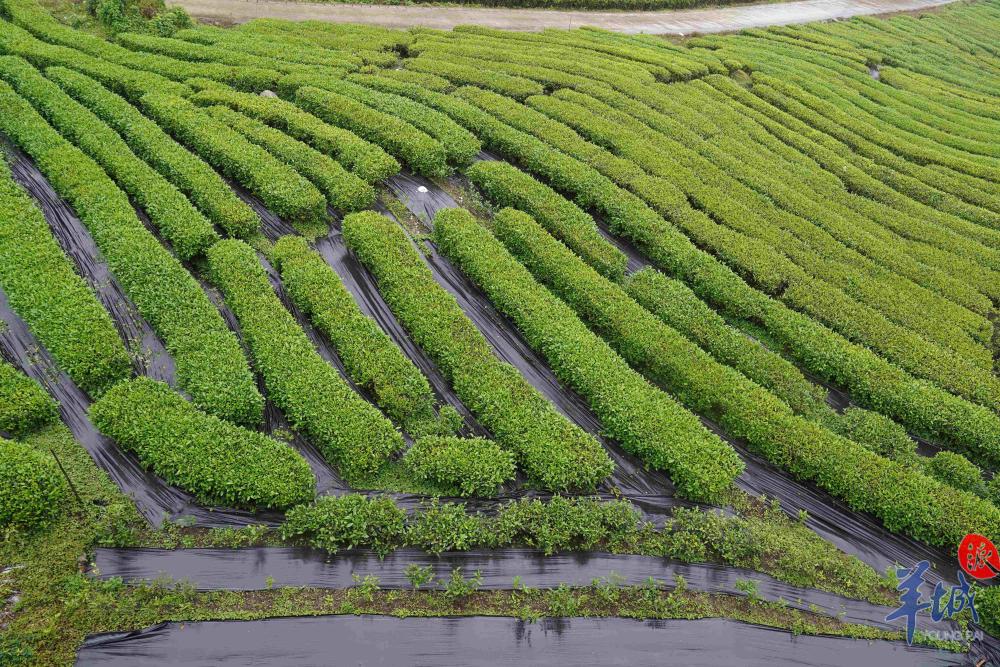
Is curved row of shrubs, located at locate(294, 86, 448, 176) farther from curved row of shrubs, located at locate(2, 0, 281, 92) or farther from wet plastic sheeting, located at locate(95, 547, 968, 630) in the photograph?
wet plastic sheeting, located at locate(95, 547, 968, 630)

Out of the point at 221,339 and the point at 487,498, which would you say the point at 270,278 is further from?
the point at 487,498

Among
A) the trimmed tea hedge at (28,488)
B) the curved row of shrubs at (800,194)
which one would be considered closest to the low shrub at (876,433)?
the curved row of shrubs at (800,194)

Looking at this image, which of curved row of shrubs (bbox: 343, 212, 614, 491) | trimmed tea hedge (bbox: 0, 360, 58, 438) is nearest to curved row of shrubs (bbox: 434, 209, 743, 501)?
curved row of shrubs (bbox: 343, 212, 614, 491)

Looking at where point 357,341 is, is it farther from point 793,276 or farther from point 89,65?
point 89,65

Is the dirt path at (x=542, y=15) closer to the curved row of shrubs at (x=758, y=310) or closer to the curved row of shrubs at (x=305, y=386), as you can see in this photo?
the curved row of shrubs at (x=758, y=310)

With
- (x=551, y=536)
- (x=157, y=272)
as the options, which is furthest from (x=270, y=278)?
(x=551, y=536)

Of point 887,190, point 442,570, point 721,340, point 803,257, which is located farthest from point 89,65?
point 887,190
